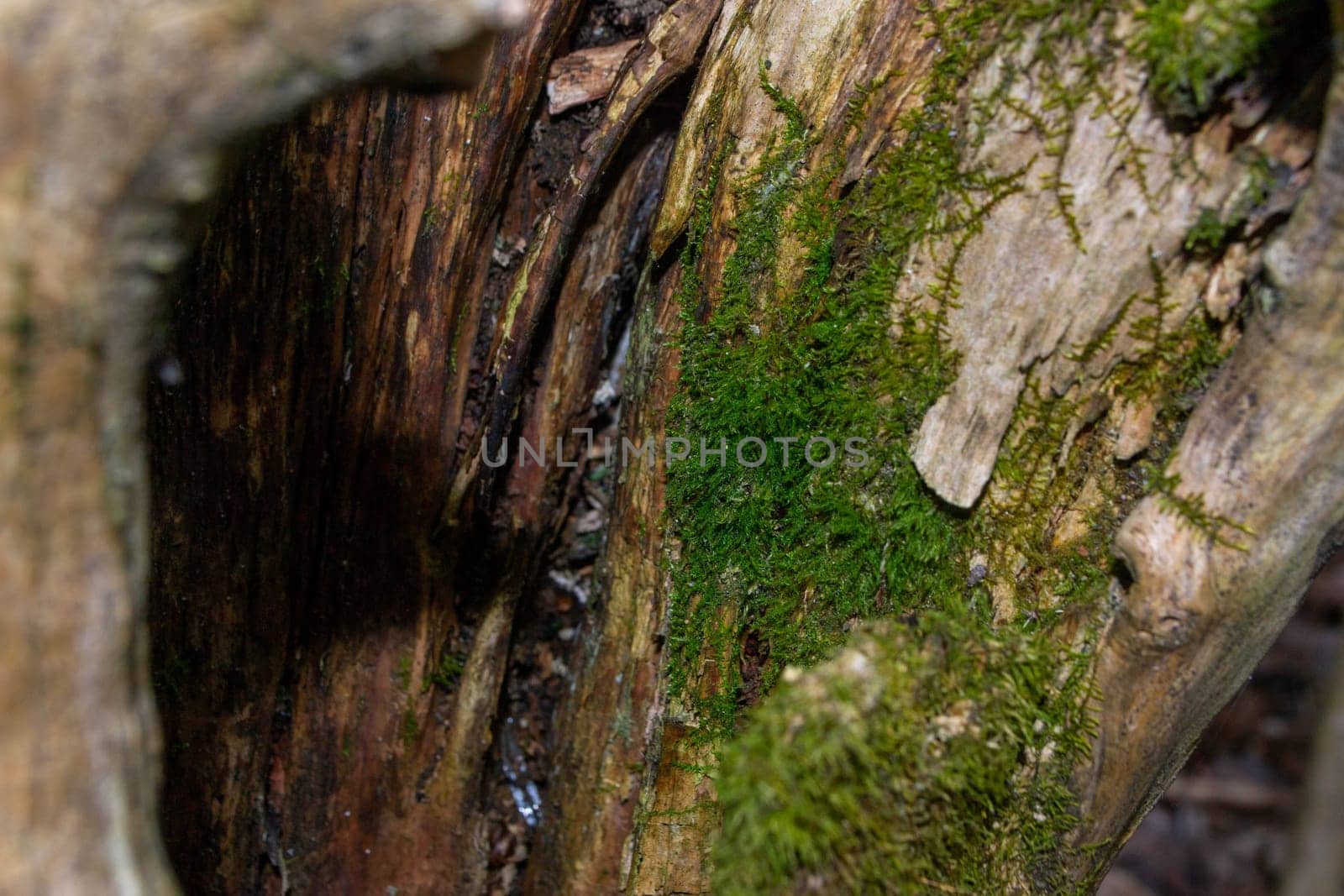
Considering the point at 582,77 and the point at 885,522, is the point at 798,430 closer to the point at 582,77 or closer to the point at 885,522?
the point at 885,522

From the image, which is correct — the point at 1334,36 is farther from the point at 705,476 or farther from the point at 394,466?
the point at 394,466

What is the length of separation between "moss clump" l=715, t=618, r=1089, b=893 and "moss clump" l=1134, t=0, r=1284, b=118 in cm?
80

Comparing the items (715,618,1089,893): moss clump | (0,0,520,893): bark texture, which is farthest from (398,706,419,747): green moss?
(0,0,520,893): bark texture

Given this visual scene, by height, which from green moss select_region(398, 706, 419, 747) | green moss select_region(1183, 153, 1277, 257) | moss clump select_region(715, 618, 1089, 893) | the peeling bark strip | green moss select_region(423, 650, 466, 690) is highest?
the peeling bark strip

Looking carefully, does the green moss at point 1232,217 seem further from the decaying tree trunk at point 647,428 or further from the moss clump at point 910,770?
the moss clump at point 910,770

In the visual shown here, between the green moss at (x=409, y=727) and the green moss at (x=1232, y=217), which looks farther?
the green moss at (x=409, y=727)

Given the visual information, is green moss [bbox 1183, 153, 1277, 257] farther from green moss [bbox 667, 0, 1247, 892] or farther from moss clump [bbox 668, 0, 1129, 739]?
moss clump [bbox 668, 0, 1129, 739]

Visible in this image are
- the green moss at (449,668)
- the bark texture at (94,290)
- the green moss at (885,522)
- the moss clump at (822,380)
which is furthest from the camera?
the green moss at (449,668)

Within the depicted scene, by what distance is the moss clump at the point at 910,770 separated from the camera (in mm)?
1201

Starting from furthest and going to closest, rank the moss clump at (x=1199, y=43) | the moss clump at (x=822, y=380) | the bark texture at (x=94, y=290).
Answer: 1. the moss clump at (x=822, y=380)
2. the moss clump at (x=1199, y=43)
3. the bark texture at (x=94, y=290)

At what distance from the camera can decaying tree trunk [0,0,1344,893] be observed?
32.4 inches

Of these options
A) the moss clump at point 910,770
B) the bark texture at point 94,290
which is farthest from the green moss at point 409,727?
the bark texture at point 94,290

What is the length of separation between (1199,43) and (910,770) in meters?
1.05

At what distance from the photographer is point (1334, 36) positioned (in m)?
1.05
